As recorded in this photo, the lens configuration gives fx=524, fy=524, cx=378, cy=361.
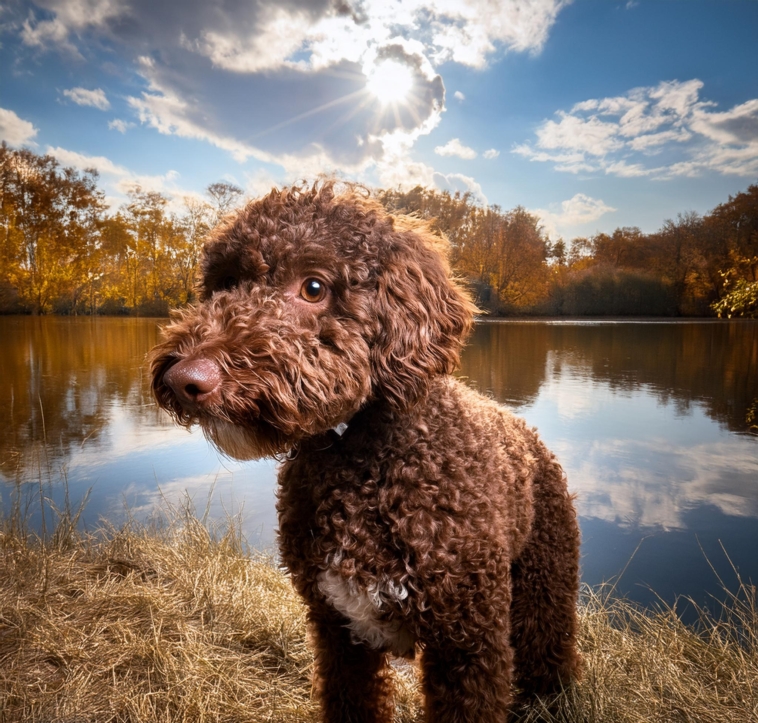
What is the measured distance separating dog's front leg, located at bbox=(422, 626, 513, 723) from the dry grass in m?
0.73

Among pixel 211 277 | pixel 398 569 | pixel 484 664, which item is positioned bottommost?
pixel 484 664

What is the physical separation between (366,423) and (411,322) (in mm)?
380

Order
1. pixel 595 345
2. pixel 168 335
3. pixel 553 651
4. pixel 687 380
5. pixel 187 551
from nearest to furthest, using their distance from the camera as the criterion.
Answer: pixel 168 335
pixel 553 651
pixel 187 551
pixel 687 380
pixel 595 345

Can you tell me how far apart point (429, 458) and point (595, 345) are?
12.8 meters

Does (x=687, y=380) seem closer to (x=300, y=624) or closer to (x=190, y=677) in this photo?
(x=300, y=624)

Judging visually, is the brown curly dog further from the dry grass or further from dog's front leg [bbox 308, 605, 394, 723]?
the dry grass

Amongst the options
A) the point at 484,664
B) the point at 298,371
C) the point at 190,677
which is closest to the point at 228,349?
the point at 298,371

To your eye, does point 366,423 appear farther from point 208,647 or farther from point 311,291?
point 208,647

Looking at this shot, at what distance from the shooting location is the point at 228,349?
1.46 metres

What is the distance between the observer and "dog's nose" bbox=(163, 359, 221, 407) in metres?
1.37

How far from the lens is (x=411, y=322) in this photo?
1756 mm

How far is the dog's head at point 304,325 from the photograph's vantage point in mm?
1472

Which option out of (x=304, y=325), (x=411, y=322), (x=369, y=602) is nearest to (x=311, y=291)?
(x=304, y=325)

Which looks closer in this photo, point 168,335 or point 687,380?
point 168,335
